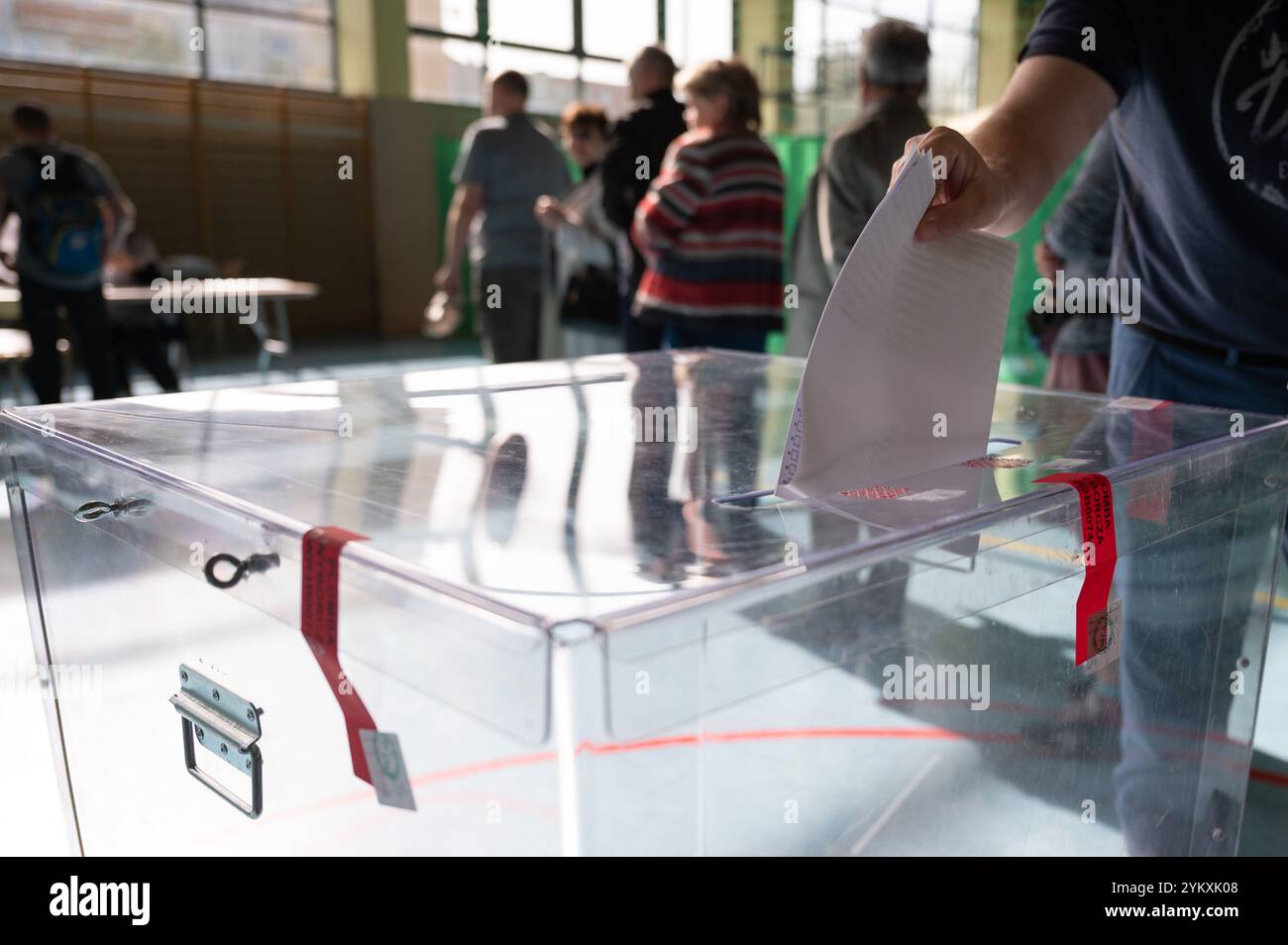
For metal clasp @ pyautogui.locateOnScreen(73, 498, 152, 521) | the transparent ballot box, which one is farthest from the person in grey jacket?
metal clasp @ pyautogui.locateOnScreen(73, 498, 152, 521)

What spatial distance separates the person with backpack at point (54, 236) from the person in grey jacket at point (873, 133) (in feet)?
7.85

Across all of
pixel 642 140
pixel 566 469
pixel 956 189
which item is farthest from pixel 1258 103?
pixel 642 140

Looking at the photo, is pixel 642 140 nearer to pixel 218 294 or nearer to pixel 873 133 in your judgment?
pixel 873 133

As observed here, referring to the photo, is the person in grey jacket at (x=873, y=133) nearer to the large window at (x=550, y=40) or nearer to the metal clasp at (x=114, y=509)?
the metal clasp at (x=114, y=509)

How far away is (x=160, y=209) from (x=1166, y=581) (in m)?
7.82

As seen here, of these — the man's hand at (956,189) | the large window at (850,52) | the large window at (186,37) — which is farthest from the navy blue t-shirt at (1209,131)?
the large window at (850,52)

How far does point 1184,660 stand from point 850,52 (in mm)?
8373

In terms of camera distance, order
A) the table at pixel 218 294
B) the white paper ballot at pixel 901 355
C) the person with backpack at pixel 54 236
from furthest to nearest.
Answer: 1. the table at pixel 218 294
2. the person with backpack at pixel 54 236
3. the white paper ballot at pixel 901 355

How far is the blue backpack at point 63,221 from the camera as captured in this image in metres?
3.35

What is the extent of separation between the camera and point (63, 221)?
3379 millimetres

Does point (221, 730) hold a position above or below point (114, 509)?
below

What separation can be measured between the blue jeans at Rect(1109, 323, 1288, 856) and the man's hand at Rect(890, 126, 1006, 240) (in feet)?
0.61

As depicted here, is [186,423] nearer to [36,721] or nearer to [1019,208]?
[1019,208]
